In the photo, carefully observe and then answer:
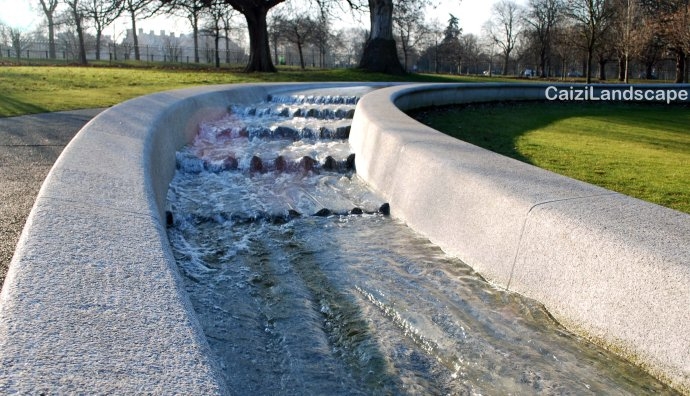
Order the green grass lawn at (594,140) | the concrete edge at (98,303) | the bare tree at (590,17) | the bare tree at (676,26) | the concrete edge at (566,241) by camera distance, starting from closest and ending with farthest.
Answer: the concrete edge at (98,303) < the concrete edge at (566,241) < the green grass lawn at (594,140) < the bare tree at (676,26) < the bare tree at (590,17)

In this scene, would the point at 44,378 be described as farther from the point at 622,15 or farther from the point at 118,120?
the point at 622,15

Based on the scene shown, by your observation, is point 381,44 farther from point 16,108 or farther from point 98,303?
point 98,303

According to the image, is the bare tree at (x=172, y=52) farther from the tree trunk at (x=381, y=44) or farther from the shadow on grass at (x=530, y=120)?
the shadow on grass at (x=530, y=120)

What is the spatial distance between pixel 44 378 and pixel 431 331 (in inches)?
79.7

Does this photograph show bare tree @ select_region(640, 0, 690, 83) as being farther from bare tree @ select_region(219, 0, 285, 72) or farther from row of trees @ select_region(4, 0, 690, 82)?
bare tree @ select_region(219, 0, 285, 72)

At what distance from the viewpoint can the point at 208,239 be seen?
4.72 m

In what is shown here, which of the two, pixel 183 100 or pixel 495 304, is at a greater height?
pixel 183 100

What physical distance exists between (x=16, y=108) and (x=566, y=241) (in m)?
10.2

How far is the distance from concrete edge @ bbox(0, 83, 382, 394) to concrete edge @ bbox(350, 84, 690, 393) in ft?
6.35

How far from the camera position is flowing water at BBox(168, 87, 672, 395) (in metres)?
2.71

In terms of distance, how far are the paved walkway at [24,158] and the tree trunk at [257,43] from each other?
17.5m

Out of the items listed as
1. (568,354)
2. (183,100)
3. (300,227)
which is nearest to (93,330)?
(568,354)

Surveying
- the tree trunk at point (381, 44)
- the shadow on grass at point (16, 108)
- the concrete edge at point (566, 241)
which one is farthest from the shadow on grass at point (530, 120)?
the tree trunk at point (381, 44)

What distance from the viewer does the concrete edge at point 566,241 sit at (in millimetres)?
2570
